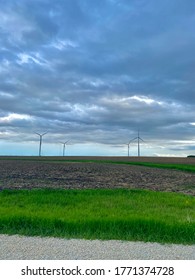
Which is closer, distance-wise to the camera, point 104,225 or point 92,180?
point 104,225

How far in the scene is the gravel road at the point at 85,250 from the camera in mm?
6242

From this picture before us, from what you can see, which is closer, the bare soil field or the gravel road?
the gravel road

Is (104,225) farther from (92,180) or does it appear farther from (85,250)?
(92,180)

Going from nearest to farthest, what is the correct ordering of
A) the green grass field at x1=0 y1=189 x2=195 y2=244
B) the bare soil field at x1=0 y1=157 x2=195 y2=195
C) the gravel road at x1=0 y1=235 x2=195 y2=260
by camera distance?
the gravel road at x1=0 y1=235 x2=195 y2=260 < the green grass field at x1=0 y1=189 x2=195 y2=244 < the bare soil field at x1=0 y1=157 x2=195 y2=195

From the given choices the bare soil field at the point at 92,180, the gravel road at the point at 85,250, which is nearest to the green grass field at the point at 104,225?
the gravel road at the point at 85,250

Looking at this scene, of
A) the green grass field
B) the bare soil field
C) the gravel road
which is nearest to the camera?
the gravel road

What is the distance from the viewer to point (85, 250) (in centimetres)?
659

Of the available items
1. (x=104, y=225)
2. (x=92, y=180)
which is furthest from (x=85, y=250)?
(x=92, y=180)

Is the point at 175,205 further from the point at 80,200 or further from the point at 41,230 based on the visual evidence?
the point at 41,230

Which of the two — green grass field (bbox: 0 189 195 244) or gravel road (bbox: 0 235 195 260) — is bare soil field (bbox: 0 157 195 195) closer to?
green grass field (bbox: 0 189 195 244)

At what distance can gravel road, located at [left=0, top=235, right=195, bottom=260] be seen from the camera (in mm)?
6242

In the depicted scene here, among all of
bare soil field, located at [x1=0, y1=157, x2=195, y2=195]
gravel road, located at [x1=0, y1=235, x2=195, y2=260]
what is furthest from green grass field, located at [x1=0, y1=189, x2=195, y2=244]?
bare soil field, located at [x1=0, y1=157, x2=195, y2=195]

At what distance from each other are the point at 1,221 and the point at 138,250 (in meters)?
4.47

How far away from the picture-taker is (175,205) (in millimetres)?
13289
